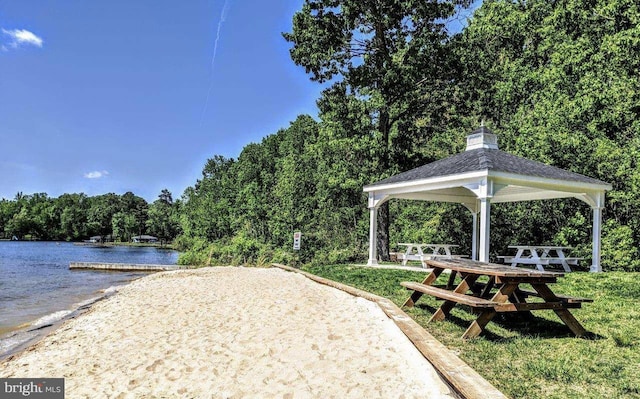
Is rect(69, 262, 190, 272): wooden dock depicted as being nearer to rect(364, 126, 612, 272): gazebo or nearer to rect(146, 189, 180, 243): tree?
rect(364, 126, 612, 272): gazebo

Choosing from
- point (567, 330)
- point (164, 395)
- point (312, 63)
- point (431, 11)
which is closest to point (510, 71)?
point (431, 11)

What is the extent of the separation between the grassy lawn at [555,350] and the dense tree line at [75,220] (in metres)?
85.0

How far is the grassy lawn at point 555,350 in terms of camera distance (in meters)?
3.48

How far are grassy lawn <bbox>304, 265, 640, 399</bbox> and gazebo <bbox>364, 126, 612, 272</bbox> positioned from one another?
11.2ft

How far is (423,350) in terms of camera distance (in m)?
4.16

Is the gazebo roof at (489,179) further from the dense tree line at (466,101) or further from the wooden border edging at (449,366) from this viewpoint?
the wooden border edging at (449,366)

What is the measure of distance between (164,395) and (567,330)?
4800 millimetres

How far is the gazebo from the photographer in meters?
10.3

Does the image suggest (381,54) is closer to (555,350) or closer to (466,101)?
(466,101)

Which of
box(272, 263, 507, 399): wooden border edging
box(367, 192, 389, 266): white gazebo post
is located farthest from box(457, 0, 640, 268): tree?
box(272, 263, 507, 399): wooden border edging

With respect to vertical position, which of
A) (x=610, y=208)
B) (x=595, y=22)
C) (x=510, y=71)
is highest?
(x=595, y=22)

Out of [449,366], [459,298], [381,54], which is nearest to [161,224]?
[381,54]

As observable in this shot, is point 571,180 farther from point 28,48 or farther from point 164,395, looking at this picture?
point 28,48

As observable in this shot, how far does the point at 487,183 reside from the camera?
1019 cm
